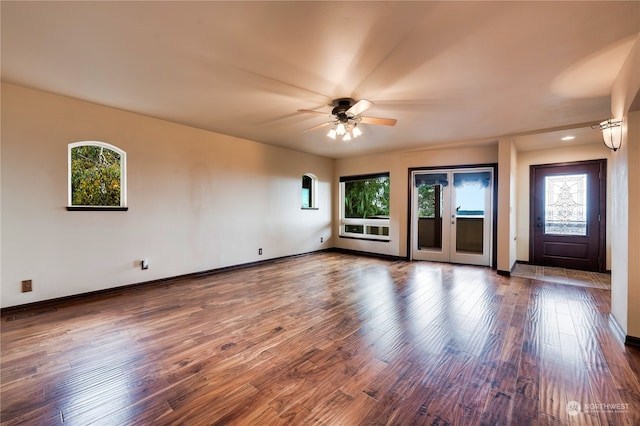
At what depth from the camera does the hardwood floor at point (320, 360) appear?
5.41ft

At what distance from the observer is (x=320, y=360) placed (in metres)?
2.20

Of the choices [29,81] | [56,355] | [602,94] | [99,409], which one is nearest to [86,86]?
[29,81]

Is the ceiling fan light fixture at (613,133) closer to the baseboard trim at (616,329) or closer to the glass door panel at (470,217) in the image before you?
the baseboard trim at (616,329)

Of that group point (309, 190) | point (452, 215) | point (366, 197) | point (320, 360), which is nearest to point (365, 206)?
point (366, 197)

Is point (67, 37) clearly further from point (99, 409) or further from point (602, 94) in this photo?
point (602, 94)

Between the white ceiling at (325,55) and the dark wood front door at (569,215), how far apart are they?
1.96m

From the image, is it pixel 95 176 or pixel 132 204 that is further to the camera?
pixel 132 204

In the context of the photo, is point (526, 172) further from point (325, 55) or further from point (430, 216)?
point (325, 55)

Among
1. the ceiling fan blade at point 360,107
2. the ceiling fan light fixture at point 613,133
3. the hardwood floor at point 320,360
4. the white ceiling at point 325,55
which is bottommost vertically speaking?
the hardwood floor at point 320,360

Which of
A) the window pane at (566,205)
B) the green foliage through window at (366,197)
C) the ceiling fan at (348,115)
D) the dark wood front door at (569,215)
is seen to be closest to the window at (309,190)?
the green foliage through window at (366,197)

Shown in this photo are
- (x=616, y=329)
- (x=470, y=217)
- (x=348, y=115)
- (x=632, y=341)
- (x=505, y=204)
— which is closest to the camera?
(x=632, y=341)

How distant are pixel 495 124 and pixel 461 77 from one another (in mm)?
2086

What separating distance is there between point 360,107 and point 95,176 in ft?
12.6

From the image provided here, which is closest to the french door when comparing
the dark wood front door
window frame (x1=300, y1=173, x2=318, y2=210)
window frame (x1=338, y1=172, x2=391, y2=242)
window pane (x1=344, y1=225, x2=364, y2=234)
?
window frame (x1=338, y1=172, x2=391, y2=242)
